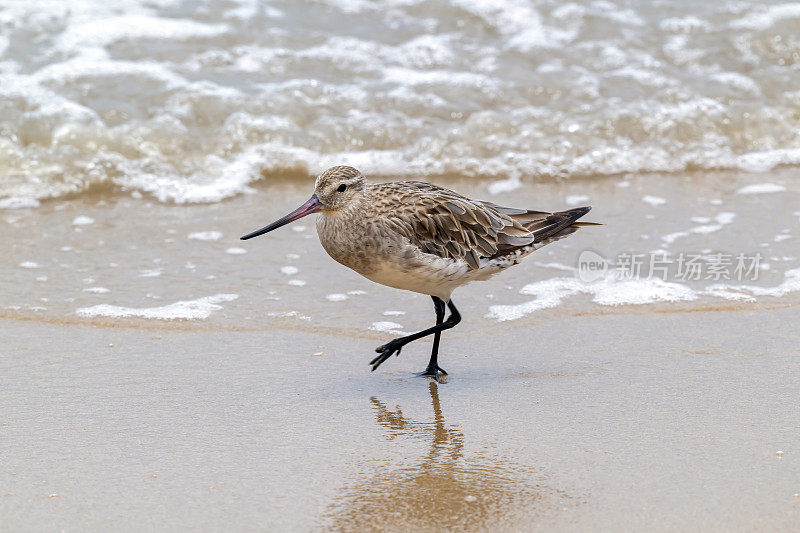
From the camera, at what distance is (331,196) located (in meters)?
5.20

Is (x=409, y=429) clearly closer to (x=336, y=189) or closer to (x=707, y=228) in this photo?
(x=336, y=189)

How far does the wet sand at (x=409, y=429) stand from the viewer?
3900 mm

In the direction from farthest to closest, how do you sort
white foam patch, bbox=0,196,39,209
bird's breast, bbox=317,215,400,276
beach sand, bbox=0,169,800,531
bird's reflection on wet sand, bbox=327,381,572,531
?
white foam patch, bbox=0,196,39,209, bird's breast, bbox=317,215,400,276, beach sand, bbox=0,169,800,531, bird's reflection on wet sand, bbox=327,381,572,531

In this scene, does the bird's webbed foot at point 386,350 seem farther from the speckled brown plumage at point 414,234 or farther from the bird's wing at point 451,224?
the bird's wing at point 451,224

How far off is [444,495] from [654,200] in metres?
4.62

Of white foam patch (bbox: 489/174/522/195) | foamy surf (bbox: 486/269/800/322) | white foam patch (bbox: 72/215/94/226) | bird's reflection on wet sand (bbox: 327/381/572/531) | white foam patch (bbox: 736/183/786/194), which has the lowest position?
bird's reflection on wet sand (bbox: 327/381/572/531)

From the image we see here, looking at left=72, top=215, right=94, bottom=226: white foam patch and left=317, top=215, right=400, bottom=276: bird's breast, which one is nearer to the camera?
left=317, top=215, right=400, bottom=276: bird's breast

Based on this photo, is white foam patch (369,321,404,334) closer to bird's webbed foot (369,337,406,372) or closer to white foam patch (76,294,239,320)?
bird's webbed foot (369,337,406,372)

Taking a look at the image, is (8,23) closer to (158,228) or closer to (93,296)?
(158,228)

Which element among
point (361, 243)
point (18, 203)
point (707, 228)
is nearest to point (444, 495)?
point (361, 243)

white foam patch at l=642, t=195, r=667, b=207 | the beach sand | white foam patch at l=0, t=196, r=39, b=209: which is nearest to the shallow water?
white foam patch at l=0, t=196, r=39, b=209

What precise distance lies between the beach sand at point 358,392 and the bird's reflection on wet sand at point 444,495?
0.04ft

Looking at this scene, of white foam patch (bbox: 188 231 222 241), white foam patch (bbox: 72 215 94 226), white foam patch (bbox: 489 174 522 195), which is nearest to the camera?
white foam patch (bbox: 188 231 222 241)

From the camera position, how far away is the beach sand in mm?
3953
